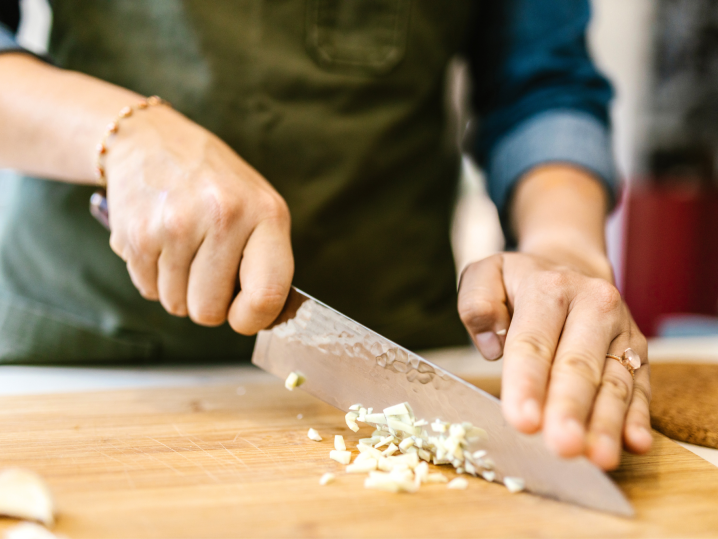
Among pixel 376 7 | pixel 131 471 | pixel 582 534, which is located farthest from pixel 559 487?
pixel 376 7

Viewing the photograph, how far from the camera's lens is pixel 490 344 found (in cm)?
73

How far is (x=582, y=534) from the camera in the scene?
20.1 inches

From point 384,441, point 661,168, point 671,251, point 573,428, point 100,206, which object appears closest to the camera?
point 573,428

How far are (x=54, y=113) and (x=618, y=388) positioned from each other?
0.76 m

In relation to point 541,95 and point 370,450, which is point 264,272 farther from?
point 541,95

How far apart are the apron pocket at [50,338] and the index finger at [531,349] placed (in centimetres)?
70

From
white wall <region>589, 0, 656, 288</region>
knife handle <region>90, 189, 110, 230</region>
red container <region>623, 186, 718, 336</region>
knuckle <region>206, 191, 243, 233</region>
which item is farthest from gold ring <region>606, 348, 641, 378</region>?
white wall <region>589, 0, 656, 288</region>

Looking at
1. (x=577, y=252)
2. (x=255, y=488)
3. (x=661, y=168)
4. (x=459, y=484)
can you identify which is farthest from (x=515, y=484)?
(x=661, y=168)

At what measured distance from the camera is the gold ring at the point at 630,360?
629 mm

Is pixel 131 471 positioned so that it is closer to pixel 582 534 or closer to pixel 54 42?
pixel 582 534

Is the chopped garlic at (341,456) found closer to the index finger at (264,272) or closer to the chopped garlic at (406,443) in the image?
the chopped garlic at (406,443)

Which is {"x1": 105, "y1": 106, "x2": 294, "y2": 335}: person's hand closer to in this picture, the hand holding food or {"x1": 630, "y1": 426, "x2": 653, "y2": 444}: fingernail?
the hand holding food

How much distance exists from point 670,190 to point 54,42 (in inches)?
127

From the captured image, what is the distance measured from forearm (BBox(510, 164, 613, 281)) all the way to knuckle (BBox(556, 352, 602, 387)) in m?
0.25
